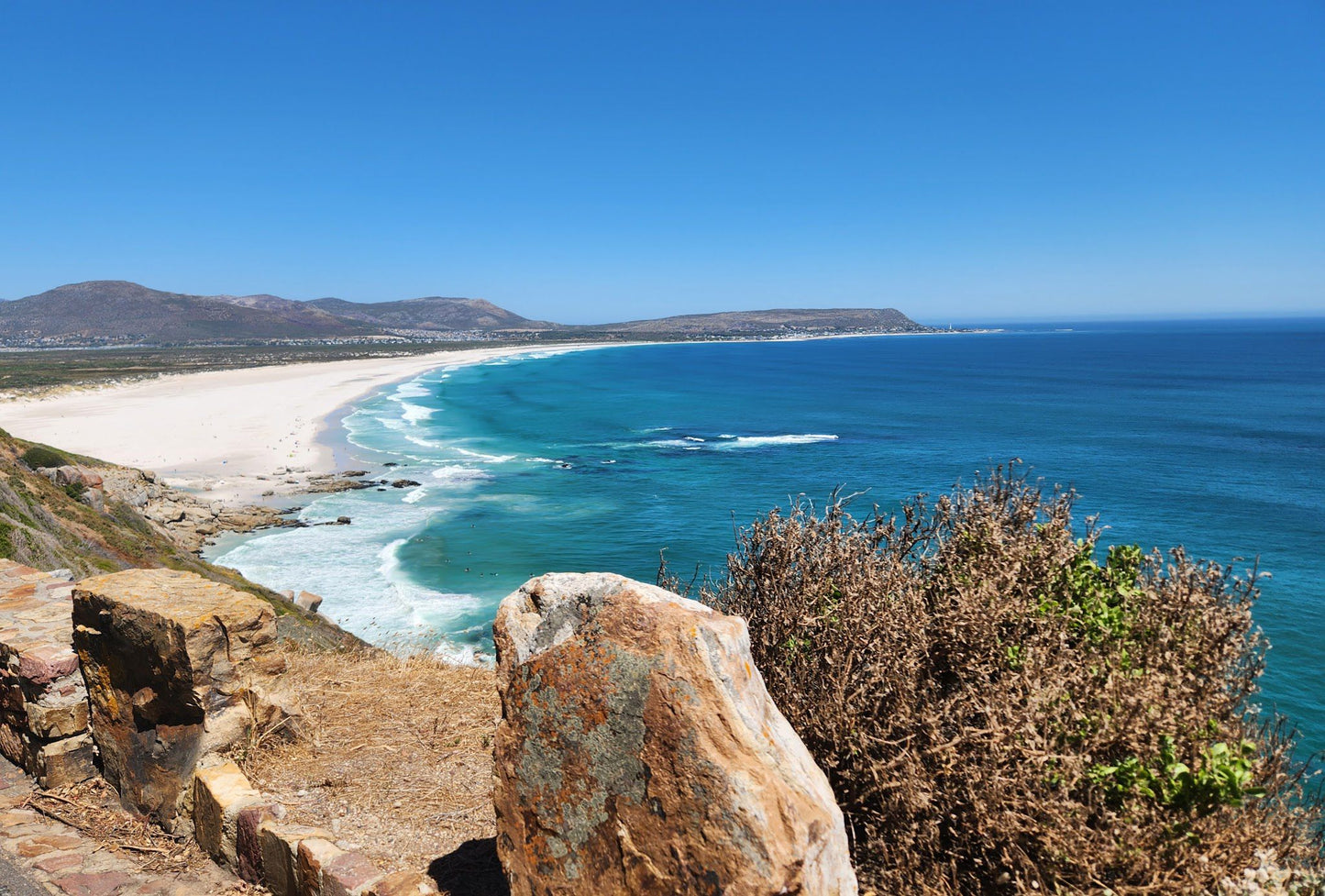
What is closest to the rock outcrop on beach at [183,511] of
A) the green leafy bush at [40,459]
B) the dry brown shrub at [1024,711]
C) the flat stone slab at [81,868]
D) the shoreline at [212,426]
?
the shoreline at [212,426]

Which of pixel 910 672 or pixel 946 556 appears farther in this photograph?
pixel 946 556

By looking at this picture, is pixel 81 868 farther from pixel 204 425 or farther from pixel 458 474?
pixel 204 425

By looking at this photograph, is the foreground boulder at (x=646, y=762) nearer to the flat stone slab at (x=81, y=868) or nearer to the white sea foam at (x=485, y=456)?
the flat stone slab at (x=81, y=868)

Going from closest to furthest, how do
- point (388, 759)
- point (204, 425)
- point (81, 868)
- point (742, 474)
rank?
point (81, 868)
point (388, 759)
point (742, 474)
point (204, 425)

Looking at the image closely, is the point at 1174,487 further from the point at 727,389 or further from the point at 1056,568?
the point at 727,389

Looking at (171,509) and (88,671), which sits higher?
(88,671)

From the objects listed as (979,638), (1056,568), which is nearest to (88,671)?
(979,638)

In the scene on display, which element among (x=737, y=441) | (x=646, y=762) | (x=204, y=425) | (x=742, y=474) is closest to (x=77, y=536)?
(x=646, y=762)
